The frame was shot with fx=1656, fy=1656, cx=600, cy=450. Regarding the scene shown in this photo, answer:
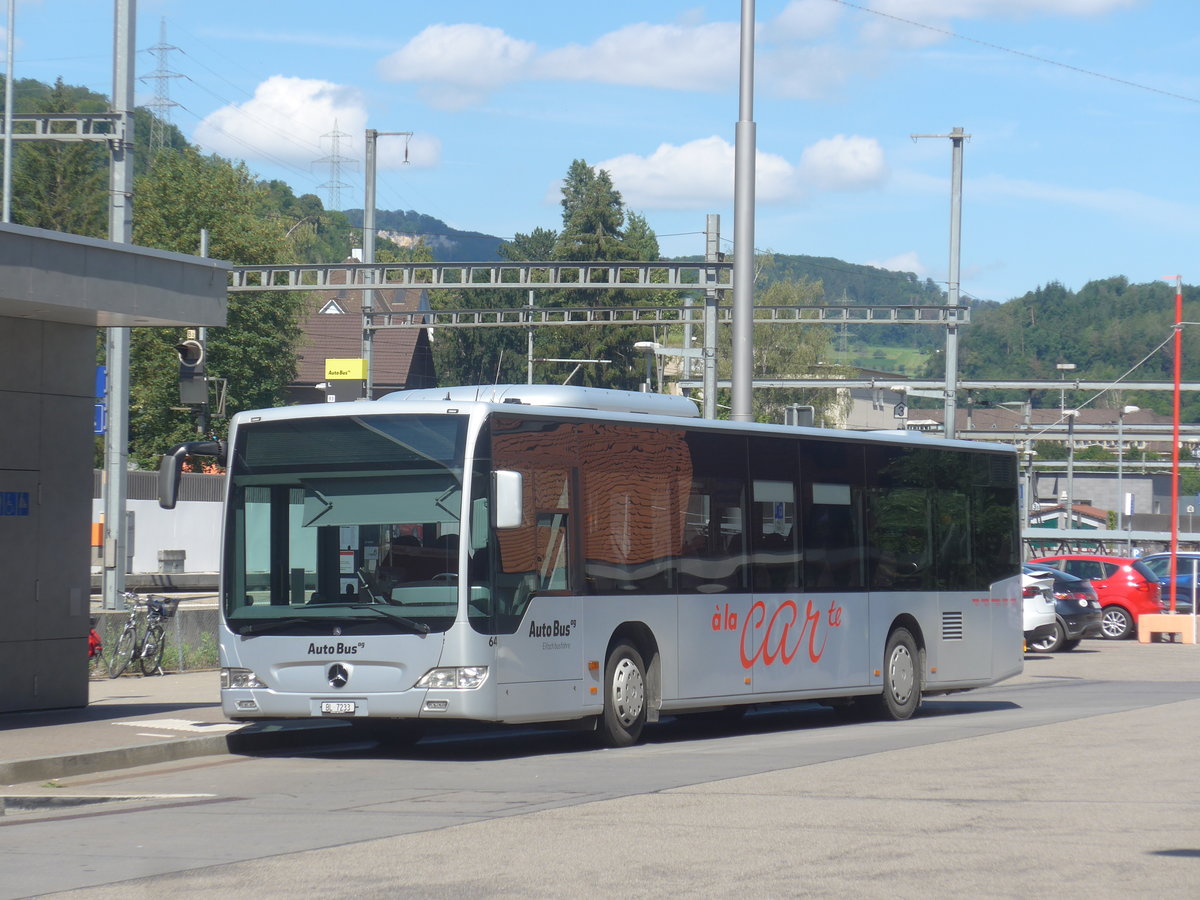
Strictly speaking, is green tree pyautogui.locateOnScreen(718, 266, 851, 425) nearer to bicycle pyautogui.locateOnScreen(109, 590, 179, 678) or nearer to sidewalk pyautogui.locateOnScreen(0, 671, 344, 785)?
bicycle pyautogui.locateOnScreen(109, 590, 179, 678)

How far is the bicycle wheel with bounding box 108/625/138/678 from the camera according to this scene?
2075 centimetres

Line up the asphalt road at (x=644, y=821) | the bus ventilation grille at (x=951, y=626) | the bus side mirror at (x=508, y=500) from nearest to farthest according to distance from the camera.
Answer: the asphalt road at (x=644, y=821), the bus side mirror at (x=508, y=500), the bus ventilation grille at (x=951, y=626)

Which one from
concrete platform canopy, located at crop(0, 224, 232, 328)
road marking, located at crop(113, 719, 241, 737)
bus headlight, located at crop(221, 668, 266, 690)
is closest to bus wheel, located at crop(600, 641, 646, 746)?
bus headlight, located at crop(221, 668, 266, 690)

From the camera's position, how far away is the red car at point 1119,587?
35969mm

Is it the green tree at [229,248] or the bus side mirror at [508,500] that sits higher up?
the green tree at [229,248]

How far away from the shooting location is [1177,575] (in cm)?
3841

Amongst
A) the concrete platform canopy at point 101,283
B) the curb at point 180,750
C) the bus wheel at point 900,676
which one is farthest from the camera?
the bus wheel at point 900,676

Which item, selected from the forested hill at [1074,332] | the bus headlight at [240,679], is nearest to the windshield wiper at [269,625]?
the bus headlight at [240,679]

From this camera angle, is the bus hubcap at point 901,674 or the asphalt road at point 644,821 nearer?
the asphalt road at point 644,821

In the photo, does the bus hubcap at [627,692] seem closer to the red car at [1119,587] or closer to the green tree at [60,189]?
the red car at [1119,587]

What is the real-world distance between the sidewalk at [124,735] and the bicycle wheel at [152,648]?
2.89 m

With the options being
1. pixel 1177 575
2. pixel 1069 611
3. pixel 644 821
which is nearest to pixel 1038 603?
pixel 1069 611

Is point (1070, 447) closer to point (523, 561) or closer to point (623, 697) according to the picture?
point (623, 697)

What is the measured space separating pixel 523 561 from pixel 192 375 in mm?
5893
